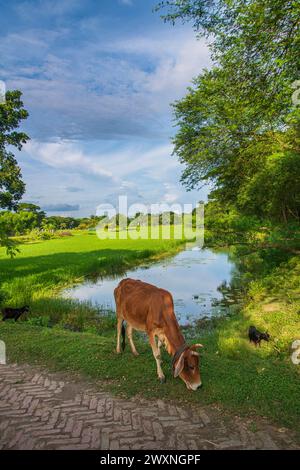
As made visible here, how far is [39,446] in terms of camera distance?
169 inches

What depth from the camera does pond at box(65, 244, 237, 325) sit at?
51.2 ft

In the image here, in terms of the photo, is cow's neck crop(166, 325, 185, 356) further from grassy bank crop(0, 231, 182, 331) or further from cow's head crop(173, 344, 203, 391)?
grassy bank crop(0, 231, 182, 331)

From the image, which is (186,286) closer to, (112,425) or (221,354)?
(221,354)

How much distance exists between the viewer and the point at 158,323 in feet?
19.4

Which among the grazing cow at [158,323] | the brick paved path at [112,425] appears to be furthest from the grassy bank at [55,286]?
the brick paved path at [112,425]

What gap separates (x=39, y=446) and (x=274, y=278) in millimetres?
12625

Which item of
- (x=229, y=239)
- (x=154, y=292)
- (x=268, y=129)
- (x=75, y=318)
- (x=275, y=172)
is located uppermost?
(x=268, y=129)

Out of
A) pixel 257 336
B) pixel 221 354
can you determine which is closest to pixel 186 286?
pixel 257 336

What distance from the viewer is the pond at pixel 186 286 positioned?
15.6 meters

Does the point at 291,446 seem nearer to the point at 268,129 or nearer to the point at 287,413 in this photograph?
the point at 287,413

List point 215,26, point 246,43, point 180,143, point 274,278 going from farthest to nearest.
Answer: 1. point 180,143
2. point 274,278
3. point 215,26
4. point 246,43

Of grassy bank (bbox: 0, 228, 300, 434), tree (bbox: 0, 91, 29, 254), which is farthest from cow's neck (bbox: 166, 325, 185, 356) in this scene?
tree (bbox: 0, 91, 29, 254)
